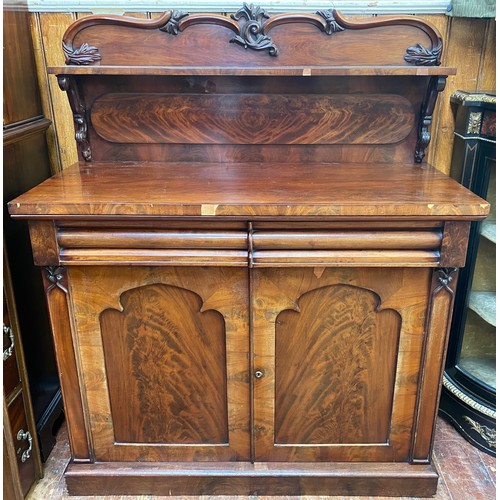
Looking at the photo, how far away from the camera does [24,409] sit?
1.52 m

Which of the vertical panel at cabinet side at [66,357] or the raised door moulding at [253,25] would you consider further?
the raised door moulding at [253,25]

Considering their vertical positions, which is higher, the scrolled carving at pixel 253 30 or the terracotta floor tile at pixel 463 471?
the scrolled carving at pixel 253 30

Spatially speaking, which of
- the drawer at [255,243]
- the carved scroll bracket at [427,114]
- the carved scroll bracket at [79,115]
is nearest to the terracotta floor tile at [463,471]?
the drawer at [255,243]

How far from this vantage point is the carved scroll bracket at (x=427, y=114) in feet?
4.91

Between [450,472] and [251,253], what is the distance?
1076mm

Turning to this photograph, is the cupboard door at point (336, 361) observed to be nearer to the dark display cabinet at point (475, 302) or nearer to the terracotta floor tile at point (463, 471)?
the terracotta floor tile at point (463, 471)

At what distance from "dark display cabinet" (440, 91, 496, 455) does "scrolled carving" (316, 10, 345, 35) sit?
49cm

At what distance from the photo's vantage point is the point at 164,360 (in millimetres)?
1415

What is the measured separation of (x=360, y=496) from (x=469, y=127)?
124cm

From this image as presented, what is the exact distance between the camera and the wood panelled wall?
1705 millimetres

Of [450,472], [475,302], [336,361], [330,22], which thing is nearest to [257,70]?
[330,22]

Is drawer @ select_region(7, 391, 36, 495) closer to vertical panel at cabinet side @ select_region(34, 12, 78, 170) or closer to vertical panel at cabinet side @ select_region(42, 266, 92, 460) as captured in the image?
vertical panel at cabinet side @ select_region(42, 266, 92, 460)

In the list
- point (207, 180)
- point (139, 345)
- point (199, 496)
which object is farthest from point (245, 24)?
point (199, 496)

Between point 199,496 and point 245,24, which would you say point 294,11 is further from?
point 199,496
